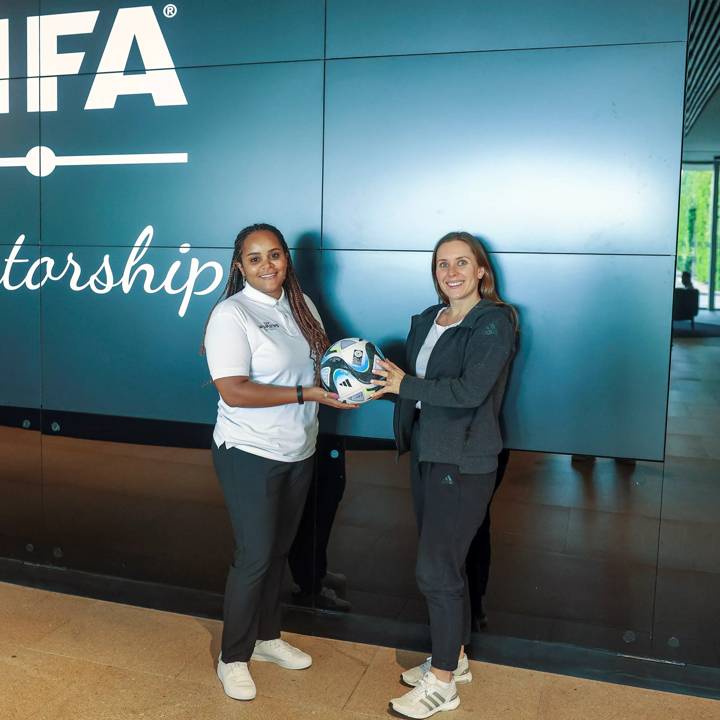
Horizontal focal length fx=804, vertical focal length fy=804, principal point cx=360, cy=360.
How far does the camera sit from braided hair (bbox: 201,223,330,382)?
294cm

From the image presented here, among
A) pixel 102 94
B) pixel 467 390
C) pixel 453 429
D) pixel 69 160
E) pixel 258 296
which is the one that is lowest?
pixel 453 429

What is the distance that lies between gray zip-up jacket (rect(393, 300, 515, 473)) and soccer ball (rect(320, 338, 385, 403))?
0.12 metres

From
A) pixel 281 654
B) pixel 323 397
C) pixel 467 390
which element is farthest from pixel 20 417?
pixel 467 390

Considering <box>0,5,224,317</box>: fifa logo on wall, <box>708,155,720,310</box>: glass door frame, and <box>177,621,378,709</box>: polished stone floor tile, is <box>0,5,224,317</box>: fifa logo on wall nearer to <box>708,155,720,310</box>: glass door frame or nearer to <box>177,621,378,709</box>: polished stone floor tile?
<box>177,621,378,709</box>: polished stone floor tile

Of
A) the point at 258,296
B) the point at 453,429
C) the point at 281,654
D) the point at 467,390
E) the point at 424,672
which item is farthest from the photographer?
the point at 281,654

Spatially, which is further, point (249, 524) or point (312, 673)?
point (312, 673)

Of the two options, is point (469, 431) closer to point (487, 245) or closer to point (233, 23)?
point (487, 245)

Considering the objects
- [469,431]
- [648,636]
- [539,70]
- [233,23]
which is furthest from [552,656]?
[233,23]

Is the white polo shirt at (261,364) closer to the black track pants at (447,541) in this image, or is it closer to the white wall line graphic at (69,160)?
the black track pants at (447,541)

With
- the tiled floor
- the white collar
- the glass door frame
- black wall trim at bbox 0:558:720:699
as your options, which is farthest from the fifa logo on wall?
the glass door frame

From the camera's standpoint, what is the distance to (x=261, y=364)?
9.23ft

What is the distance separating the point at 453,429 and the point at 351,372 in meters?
0.40

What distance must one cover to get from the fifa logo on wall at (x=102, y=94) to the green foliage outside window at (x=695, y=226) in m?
1.87

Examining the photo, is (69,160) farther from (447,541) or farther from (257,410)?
(447,541)
